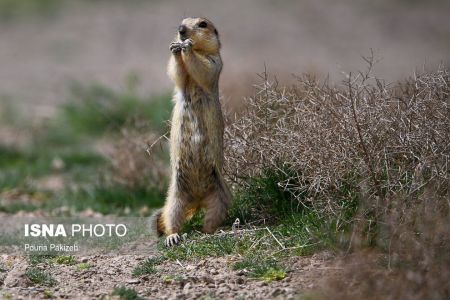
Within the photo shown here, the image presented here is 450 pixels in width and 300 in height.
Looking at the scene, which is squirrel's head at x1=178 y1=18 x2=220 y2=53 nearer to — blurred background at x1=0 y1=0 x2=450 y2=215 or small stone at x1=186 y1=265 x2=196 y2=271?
blurred background at x1=0 y1=0 x2=450 y2=215

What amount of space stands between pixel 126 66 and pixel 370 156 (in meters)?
12.2

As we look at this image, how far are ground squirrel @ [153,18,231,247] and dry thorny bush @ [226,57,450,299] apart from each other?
392mm

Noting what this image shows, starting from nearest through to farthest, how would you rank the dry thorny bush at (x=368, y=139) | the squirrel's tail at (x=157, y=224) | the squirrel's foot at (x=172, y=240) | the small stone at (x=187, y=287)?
the small stone at (x=187, y=287) < the dry thorny bush at (x=368, y=139) < the squirrel's foot at (x=172, y=240) < the squirrel's tail at (x=157, y=224)

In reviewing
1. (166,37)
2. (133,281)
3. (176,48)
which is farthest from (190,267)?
(166,37)

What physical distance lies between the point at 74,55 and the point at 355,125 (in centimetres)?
1325

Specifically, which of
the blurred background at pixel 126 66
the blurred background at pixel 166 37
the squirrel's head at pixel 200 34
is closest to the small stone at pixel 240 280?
the squirrel's head at pixel 200 34

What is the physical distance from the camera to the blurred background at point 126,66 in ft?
37.7

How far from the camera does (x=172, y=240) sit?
836cm

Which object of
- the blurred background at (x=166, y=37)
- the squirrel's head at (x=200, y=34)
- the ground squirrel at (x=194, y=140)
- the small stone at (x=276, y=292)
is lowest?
the small stone at (x=276, y=292)

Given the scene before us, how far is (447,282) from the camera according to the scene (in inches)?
235

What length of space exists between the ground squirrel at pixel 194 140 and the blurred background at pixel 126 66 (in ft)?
3.44

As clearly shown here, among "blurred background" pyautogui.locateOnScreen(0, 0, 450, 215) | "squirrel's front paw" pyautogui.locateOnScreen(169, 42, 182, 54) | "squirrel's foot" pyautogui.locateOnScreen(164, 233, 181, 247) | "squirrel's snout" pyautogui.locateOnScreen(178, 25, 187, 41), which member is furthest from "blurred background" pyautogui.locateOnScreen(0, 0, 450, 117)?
"squirrel's foot" pyautogui.locateOnScreen(164, 233, 181, 247)

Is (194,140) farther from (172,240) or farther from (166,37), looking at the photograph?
(166,37)

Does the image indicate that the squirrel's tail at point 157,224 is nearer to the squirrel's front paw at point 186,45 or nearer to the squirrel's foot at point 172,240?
the squirrel's foot at point 172,240
